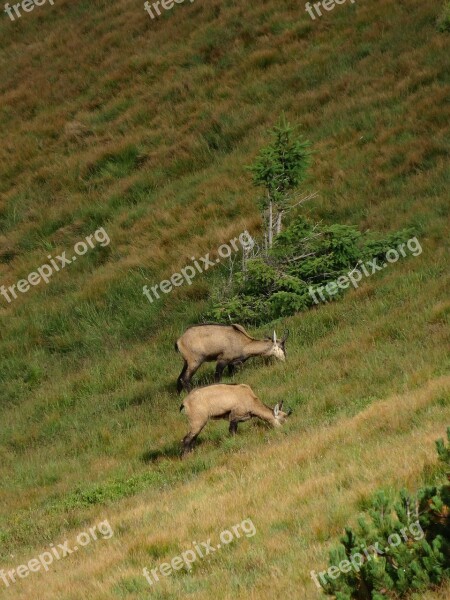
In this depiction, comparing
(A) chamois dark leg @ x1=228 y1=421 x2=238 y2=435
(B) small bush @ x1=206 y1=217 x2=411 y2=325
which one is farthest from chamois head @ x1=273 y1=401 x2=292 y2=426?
(B) small bush @ x1=206 y1=217 x2=411 y2=325

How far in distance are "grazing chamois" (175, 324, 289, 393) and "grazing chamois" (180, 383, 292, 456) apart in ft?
8.25

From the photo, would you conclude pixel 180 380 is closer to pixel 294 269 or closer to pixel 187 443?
pixel 187 443

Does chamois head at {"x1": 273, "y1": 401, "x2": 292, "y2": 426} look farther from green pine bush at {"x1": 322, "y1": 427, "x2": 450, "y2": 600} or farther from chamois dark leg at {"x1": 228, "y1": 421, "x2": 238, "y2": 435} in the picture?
green pine bush at {"x1": 322, "y1": 427, "x2": 450, "y2": 600}

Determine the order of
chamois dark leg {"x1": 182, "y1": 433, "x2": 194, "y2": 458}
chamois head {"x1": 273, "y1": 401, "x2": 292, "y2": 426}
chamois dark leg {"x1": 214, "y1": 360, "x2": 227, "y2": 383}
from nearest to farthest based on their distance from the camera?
chamois head {"x1": 273, "y1": 401, "x2": 292, "y2": 426}
chamois dark leg {"x1": 182, "y1": 433, "x2": 194, "y2": 458}
chamois dark leg {"x1": 214, "y1": 360, "x2": 227, "y2": 383}

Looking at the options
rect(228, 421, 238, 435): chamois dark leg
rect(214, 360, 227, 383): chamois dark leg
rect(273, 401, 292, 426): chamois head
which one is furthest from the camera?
rect(214, 360, 227, 383): chamois dark leg

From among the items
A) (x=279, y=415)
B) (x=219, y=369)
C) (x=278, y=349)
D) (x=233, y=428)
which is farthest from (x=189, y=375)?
(x=279, y=415)

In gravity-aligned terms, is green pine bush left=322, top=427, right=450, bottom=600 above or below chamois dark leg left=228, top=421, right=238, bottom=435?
above

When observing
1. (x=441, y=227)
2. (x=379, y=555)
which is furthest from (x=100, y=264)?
(x=379, y=555)

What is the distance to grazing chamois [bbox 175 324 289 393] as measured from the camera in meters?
16.1

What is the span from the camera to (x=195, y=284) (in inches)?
822

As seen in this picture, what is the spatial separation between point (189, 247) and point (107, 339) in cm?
326

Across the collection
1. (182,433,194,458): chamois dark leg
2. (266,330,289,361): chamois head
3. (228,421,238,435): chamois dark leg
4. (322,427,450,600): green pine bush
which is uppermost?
(322,427,450,600): green pine bush

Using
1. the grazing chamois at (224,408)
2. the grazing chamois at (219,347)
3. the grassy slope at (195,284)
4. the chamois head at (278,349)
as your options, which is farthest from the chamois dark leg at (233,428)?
the chamois head at (278,349)

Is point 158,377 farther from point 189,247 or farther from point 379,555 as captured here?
point 379,555
